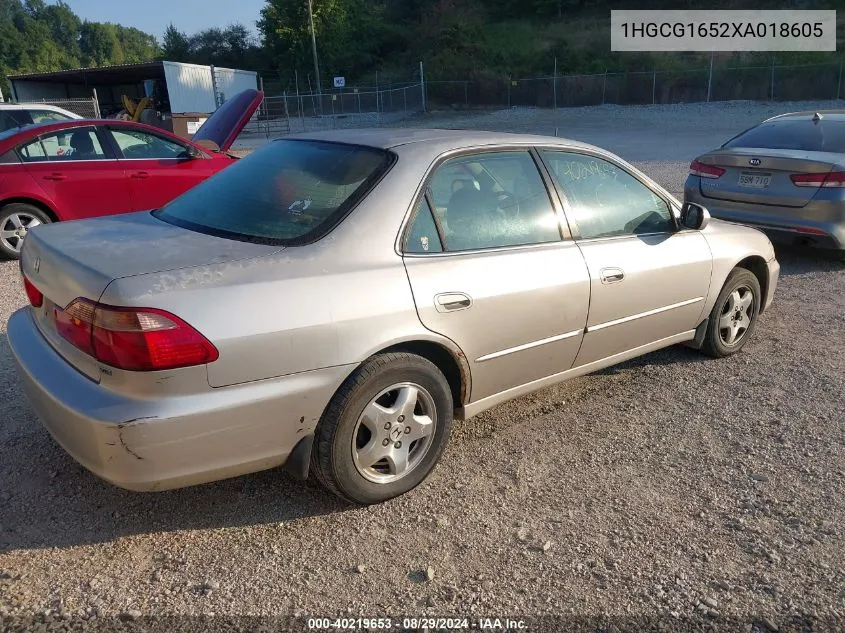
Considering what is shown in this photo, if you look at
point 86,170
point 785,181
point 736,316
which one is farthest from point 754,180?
point 86,170

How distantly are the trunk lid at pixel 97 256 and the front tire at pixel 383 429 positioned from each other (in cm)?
68

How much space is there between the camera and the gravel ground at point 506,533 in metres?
2.40

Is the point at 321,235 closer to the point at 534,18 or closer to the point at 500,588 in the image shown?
the point at 500,588

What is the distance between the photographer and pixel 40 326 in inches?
116

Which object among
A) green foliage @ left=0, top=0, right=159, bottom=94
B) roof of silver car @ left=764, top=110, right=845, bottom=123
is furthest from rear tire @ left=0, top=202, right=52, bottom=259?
green foliage @ left=0, top=0, right=159, bottom=94

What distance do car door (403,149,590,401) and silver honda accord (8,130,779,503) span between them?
11 millimetres

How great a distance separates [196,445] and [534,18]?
7366 centimetres

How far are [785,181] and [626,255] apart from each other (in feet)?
13.1

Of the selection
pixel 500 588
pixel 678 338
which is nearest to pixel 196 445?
pixel 500 588

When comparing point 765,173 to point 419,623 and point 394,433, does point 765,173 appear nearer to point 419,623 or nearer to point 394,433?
point 394,433

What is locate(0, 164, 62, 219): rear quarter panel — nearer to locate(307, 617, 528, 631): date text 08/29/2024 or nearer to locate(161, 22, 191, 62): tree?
locate(307, 617, 528, 631): date text 08/29/2024

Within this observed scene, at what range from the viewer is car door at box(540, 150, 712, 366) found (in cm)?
362

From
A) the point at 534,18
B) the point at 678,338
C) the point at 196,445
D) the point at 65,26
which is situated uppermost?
the point at 65,26

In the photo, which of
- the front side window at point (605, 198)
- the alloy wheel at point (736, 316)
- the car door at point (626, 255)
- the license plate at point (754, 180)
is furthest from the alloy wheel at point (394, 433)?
the license plate at point (754, 180)
